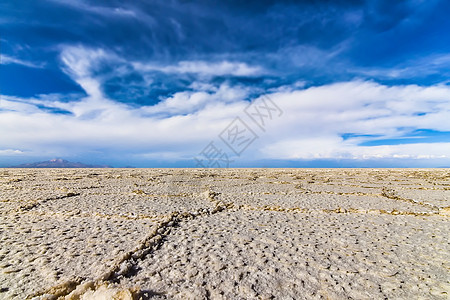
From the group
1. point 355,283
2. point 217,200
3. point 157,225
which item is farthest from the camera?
point 217,200

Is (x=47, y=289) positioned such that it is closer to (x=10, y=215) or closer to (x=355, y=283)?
(x=355, y=283)

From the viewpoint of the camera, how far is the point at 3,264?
65.5 inches

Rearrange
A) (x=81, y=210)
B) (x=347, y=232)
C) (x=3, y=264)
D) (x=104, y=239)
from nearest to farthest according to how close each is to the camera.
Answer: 1. (x=3, y=264)
2. (x=104, y=239)
3. (x=347, y=232)
4. (x=81, y=210)

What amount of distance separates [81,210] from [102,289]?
231 cm

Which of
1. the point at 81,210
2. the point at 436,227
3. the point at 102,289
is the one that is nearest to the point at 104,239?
the point at 102,289

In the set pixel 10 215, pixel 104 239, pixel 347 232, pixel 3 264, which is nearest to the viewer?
pixel 3 264

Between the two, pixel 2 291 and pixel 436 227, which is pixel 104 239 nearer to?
pixel 2 291

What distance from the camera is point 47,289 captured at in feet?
4.48

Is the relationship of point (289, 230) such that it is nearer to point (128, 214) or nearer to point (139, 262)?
point (139, 262)

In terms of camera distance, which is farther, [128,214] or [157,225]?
[128,214]

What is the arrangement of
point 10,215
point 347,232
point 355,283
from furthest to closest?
point 10,215 < point 347,232 < point 355,283

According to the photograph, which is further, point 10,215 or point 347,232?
point 10,215

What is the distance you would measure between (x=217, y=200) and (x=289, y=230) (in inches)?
Result: 71.2

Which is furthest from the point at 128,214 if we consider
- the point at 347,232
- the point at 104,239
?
the point at 347,232
